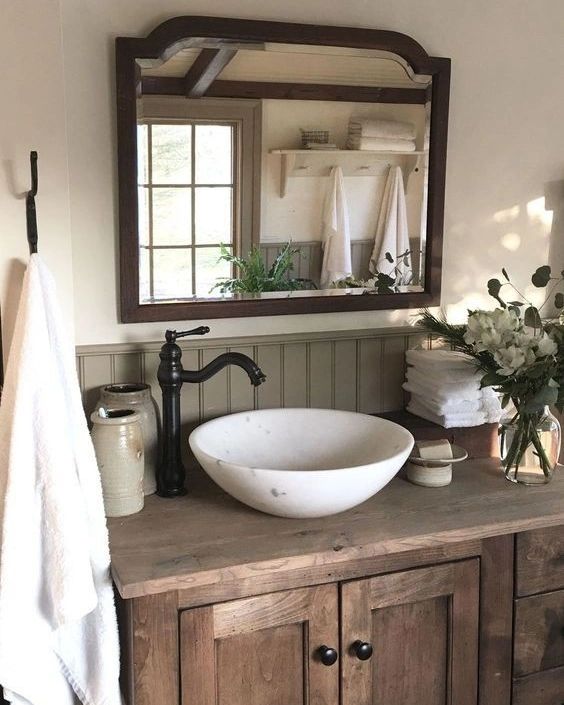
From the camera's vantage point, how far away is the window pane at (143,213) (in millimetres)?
1813

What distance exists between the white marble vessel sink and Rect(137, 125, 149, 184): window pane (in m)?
0.52

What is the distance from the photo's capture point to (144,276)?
185 centimetres

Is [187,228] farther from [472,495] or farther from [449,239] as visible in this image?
[472,495]

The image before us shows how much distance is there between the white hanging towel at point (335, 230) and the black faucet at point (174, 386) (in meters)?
0.33

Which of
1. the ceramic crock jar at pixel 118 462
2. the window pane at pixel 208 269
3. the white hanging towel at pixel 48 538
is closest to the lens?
the white hanging towel at pixel 48 538

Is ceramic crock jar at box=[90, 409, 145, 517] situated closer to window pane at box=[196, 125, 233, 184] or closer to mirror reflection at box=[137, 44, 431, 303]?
mirror reflection at box=[137, 44, 431, 303]

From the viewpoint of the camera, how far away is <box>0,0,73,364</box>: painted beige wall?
1656 millimetres

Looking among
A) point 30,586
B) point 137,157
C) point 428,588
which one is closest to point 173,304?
point 137,157

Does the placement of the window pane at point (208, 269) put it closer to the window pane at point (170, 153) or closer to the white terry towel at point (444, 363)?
the window pane at point (170, 153)

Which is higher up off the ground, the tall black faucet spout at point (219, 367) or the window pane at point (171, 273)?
the window pane at point (171, 273)

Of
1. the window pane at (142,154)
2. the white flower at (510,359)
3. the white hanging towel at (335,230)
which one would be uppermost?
the window pane at (142,154)

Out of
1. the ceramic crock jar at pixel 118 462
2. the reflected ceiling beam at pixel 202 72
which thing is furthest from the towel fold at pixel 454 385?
the reflected ceiling beam at pixel 202 72

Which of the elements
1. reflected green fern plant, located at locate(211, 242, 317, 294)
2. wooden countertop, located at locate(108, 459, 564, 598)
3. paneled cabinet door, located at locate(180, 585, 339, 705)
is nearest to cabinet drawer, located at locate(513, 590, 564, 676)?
wooden countertop, located at locate(108, 459, 564, 598)

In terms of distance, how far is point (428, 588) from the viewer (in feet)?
5.40
